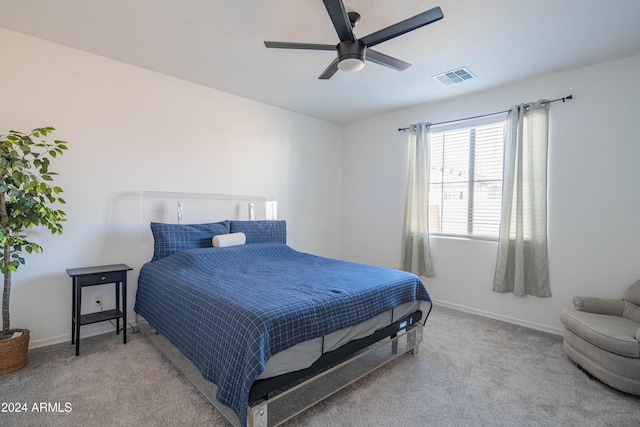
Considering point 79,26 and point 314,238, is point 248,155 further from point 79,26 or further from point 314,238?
point 79,26

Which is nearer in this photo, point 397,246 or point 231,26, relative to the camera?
point 231,26

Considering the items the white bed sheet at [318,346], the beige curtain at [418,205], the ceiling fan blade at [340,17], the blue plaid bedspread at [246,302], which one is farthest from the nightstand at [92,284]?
the beige curtain at [418,205]

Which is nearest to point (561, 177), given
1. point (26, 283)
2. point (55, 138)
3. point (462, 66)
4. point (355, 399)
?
point (462, 66)

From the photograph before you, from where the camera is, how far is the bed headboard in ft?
10.7

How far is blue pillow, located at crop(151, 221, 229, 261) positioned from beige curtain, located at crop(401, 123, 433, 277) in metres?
2.57

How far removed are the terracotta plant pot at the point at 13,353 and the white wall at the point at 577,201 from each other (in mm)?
4211

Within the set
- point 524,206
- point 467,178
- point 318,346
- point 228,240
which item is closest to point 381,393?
point 318,346

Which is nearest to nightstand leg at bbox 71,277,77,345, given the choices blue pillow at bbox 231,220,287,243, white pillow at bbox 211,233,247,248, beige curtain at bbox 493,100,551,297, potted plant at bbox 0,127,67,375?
potted plant at bbox 0,127,67,375

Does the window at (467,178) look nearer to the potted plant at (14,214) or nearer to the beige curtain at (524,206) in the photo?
the beige curtain at (524,206)

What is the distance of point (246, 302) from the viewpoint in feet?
6.00

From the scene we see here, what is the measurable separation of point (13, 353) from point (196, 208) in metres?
1.92

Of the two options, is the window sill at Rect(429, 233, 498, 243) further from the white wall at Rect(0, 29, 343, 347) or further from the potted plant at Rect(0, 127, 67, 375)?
the potted plant at Rect(0, 127, 67, 375)

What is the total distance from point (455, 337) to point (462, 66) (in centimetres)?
271

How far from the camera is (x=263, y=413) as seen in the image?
1576mm
